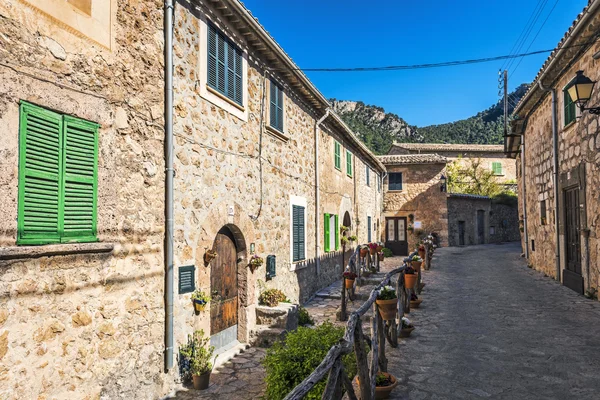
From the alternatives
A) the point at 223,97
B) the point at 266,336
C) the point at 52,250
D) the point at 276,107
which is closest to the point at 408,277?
the point at 266,336

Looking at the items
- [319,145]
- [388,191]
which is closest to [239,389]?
[319,145]

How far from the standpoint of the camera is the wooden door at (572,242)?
31.6 feet

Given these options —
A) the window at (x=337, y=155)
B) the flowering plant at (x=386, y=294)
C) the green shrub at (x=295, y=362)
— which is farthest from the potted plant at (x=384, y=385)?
the window at (x=337, y=155)

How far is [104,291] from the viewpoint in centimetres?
447

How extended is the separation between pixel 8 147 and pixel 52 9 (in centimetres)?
147

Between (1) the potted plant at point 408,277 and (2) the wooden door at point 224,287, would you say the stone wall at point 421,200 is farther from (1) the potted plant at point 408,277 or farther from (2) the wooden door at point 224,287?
(2) the wooden door at point 224,287

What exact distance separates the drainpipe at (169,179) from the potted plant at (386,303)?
260 cm

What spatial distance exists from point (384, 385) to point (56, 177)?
389 centimetres

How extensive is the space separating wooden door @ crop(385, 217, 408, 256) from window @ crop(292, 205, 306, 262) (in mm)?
14584

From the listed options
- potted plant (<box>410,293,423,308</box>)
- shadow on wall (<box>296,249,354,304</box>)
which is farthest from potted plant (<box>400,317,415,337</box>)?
shadow on wall (<box>296,249,354,304</box>)

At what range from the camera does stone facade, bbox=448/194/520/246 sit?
24.2 metres

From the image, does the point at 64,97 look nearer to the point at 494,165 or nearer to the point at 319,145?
the point at 319,145

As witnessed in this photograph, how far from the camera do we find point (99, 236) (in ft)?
14.7

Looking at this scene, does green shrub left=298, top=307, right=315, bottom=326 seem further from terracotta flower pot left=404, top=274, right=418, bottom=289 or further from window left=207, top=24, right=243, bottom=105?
window left=207, top=24, right=243, bottom=105
